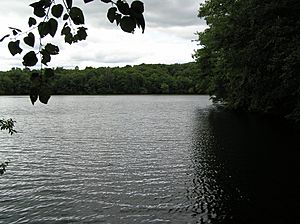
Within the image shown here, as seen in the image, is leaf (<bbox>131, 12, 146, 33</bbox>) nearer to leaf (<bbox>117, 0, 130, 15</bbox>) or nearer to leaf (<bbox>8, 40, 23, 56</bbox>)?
leaf (<bbox>117, 0, 130, 15</bbox>)

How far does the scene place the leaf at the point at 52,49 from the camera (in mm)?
2236

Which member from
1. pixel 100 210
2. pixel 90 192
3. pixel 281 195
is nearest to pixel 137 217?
pixel 100 210

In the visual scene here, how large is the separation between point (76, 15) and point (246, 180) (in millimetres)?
15148

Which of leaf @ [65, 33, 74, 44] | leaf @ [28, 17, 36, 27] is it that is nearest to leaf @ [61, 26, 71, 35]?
leaf @ [65, 33, 74, 44]

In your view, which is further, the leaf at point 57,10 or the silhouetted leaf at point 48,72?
the silhouetted leaf at point 48,72

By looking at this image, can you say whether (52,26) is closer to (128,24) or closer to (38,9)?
(38,9)

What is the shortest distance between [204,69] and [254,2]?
38.3 m

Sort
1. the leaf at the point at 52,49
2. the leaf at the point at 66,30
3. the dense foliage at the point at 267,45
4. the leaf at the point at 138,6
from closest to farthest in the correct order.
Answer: the leaf at the point at 138,6 → the leaf at the point at 52,49 → the leaf at the point at 66,30 → the dense foliage at the point at 267,45

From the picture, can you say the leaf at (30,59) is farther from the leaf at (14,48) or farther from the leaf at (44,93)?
the leaf at (44,93)

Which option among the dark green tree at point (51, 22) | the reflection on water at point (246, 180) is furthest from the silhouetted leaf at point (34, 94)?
the reflection on water at point (246, 180)

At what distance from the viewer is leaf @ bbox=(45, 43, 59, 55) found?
2.24 metres

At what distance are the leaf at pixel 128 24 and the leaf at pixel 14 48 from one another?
0.63 meters

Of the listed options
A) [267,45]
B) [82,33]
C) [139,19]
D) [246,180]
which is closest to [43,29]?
[82,33]

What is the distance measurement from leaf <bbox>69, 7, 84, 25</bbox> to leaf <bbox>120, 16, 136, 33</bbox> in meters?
0.28
